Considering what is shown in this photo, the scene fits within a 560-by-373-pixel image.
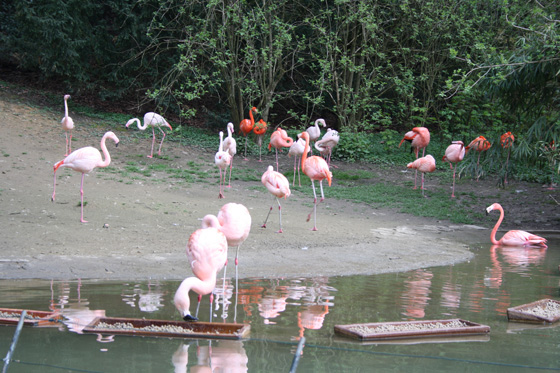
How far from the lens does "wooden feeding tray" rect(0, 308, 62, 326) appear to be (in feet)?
13.2

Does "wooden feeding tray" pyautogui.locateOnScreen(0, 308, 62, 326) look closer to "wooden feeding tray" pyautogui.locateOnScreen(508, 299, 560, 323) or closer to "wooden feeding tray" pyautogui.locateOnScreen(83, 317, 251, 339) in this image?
"wooden feeding tray" pyautogui.locateOnScreen(83, 317, 251, 339)

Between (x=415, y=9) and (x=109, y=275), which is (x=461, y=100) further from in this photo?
(x=109, y=275)

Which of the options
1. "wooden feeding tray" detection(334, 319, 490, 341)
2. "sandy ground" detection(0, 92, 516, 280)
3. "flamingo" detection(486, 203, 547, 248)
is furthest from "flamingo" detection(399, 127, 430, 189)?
"wooden feeding tray" detection(334, 319, 490, 341)

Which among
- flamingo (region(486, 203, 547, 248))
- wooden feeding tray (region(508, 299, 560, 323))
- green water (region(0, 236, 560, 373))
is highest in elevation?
flamingo (region(486, 203, 547, 248))

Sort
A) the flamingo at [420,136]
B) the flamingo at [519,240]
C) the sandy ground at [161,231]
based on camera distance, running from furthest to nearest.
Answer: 1. the flamingo at [420,136]
2. the flamingo at [519,240]
3. the sandy ground at [161,231]

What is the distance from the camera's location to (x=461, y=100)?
14797mm

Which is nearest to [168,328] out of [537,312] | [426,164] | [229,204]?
[229,204]

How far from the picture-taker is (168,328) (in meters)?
3.98

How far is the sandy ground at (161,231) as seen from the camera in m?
6.18

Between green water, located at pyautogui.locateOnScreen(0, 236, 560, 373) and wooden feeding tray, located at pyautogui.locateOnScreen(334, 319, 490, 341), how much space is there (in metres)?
0.05

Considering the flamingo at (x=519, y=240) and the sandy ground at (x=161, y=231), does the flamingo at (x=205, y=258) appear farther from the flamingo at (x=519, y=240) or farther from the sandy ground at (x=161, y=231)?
the flamingo at (x=519, y=240)

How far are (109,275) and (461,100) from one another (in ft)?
37.2

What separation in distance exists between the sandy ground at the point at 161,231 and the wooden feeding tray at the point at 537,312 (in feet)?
6.53

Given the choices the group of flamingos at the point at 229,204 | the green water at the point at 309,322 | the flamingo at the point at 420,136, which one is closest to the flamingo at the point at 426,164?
the group of flamingos at the point at 229,204
